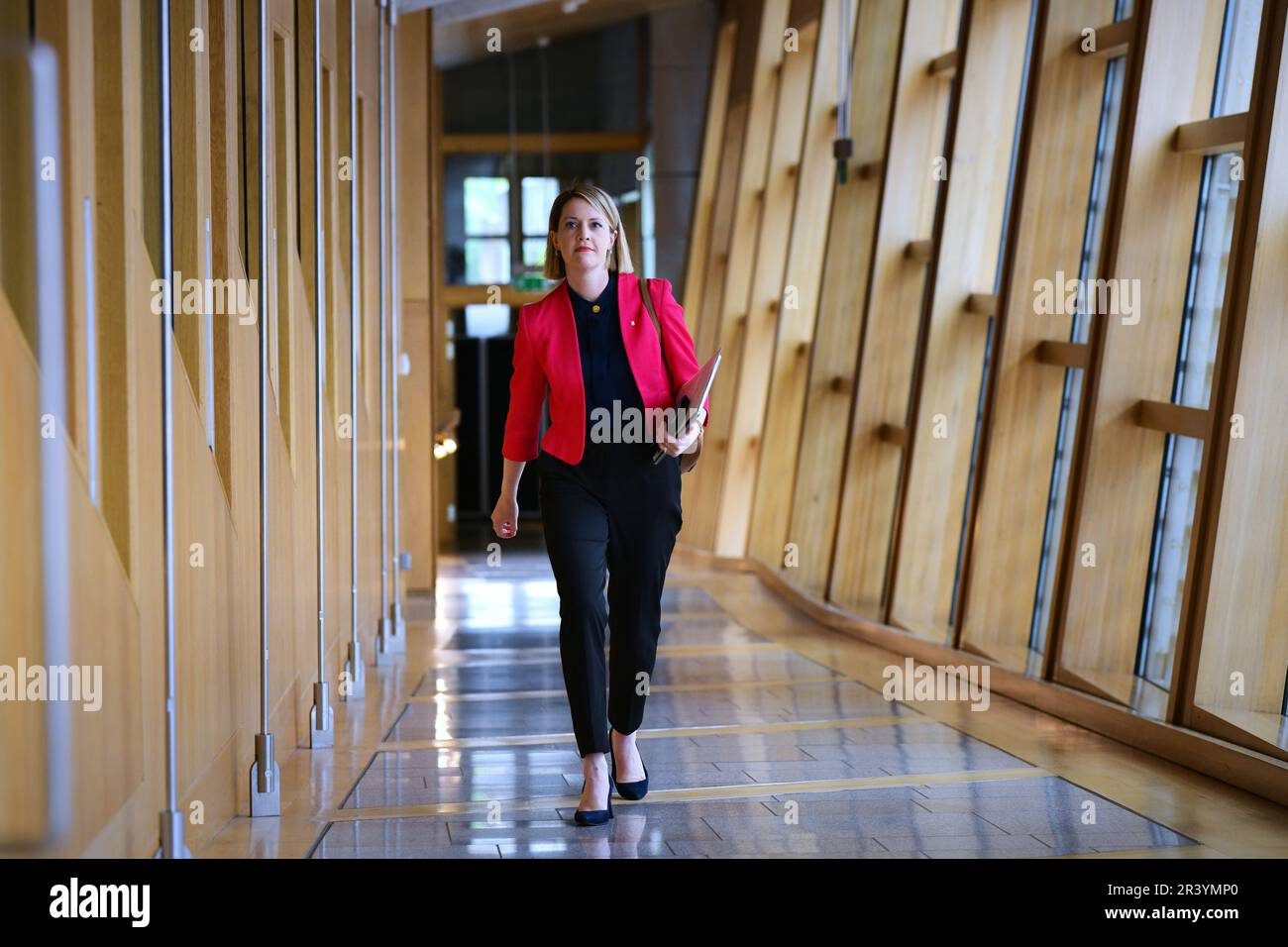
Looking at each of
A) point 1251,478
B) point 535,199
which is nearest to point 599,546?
point 1251,478

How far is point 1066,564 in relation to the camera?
17.0 feet

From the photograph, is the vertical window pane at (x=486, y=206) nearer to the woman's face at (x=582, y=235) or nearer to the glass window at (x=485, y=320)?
the glass window at (x=485, y=320)

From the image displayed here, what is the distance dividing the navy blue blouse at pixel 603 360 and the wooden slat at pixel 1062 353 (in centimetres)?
232

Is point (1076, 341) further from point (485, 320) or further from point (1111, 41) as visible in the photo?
point (485, 320)

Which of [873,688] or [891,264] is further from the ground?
[891,264]

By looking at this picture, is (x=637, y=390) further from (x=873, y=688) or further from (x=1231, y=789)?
(x=873, y=688)

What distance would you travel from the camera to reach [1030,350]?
5848 mm

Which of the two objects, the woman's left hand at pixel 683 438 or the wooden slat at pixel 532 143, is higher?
the wooden slat at pixel 532 143

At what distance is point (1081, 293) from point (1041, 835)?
2.98 m

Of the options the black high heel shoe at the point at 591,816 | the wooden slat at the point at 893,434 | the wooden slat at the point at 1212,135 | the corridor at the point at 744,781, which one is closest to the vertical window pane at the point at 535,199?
the wooden slat at the point at 893,434

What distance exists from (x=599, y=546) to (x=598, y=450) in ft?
0.79

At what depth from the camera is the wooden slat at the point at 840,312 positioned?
8.52m
